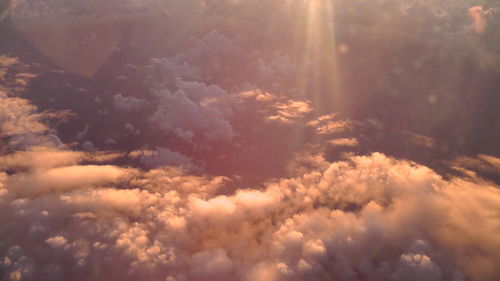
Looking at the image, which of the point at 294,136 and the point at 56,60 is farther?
the point at 56,60

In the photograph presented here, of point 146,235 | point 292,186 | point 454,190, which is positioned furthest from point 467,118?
point 146,235

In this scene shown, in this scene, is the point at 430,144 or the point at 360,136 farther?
the point at 360,136

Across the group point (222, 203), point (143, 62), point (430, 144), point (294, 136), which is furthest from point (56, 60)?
point (430, 144)

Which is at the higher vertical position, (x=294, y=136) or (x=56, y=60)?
(x=56, y=60)

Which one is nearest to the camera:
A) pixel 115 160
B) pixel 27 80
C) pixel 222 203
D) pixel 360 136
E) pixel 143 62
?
pixel 222 203

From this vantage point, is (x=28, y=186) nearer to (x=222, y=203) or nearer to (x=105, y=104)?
(x=222, y=203)

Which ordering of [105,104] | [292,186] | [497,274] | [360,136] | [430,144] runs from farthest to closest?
[105,104] → [360,136] → [430,144] → [292,186] → [497,274]

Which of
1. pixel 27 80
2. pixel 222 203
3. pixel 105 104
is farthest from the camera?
pixel 27 80

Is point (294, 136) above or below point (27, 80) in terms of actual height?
below

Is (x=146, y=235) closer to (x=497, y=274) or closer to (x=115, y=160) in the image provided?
(x=115, y=160)
